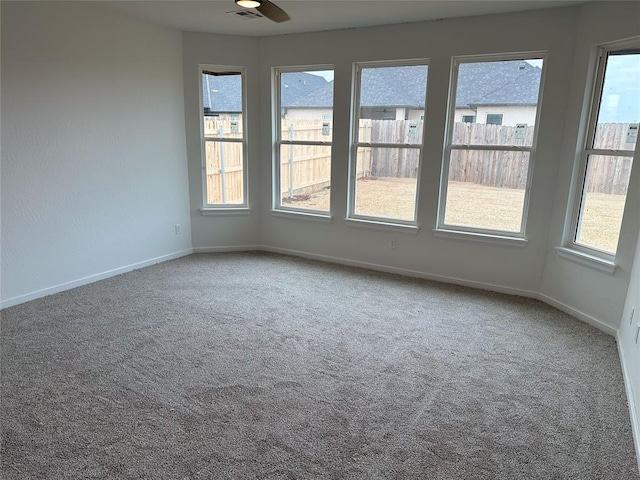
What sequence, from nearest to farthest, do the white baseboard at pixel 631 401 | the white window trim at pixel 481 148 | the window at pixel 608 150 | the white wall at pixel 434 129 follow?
the white baseboard at pixel 631 401 < the window at pixel 608 150 < the white wall at pixel 434 129 < the white window trim at pixel 481 148

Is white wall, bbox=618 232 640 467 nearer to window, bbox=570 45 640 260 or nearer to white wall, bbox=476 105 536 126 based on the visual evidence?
window, bbox=570 45 640 260

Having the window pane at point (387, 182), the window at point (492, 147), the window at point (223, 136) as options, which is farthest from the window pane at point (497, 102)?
the window at point (223, 136)

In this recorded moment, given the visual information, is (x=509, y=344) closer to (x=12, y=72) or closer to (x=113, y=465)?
(x=113, y=465)

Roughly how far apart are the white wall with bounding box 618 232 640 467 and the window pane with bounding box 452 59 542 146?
1.49m

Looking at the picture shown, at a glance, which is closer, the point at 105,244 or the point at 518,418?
the point at 518,418

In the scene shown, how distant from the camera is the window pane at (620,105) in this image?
3.13 meters

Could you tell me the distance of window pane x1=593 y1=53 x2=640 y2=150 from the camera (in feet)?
10.3

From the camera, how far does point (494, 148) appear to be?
395 centimetres

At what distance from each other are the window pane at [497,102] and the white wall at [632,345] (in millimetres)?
1487

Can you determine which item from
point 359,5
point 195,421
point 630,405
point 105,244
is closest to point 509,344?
point 630,405

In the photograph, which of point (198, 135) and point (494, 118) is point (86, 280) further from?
point (494, 118)

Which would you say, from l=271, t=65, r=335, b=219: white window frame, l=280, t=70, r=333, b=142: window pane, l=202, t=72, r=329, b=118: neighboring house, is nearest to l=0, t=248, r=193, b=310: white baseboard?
l=271, t=65, r=335, b=219: white window frame

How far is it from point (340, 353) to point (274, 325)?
0.65 metres

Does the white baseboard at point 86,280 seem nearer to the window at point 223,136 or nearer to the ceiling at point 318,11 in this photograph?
the window at point 223,136
